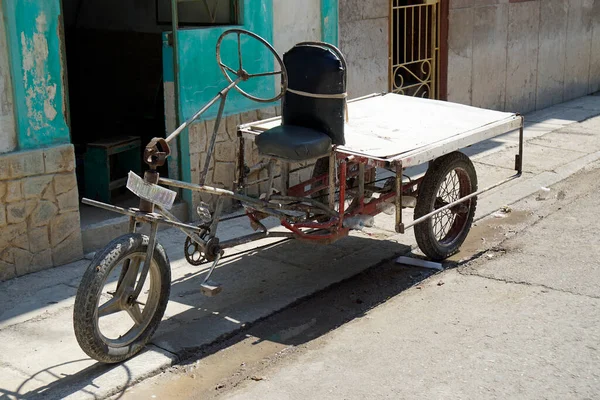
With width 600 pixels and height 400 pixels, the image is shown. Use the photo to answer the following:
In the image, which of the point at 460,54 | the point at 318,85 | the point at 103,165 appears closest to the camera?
the point at 318,85

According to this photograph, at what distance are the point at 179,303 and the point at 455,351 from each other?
6.34ft

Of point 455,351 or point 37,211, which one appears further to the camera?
point 37,211

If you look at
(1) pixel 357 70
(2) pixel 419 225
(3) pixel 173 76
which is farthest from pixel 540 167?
(3) pixel 173 76

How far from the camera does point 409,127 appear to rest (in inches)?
258

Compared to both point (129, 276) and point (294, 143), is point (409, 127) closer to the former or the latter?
point (294, 143)

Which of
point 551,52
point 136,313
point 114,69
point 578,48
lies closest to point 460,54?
point 551,52

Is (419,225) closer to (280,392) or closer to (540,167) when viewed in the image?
(280,392)

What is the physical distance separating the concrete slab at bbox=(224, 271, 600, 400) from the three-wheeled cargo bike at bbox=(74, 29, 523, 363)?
26.9 inches

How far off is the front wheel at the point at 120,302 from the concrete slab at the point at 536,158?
557 cm

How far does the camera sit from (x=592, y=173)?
952 centimetres

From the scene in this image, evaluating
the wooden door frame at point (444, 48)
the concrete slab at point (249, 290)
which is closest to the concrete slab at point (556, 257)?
the concrete slab at point (249, 290)

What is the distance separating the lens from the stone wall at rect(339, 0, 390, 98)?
9.52 m

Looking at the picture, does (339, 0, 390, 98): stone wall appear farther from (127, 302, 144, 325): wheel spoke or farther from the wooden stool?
(127, 302, 144, 325): wheel spoke

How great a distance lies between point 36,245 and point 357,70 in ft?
15.1
